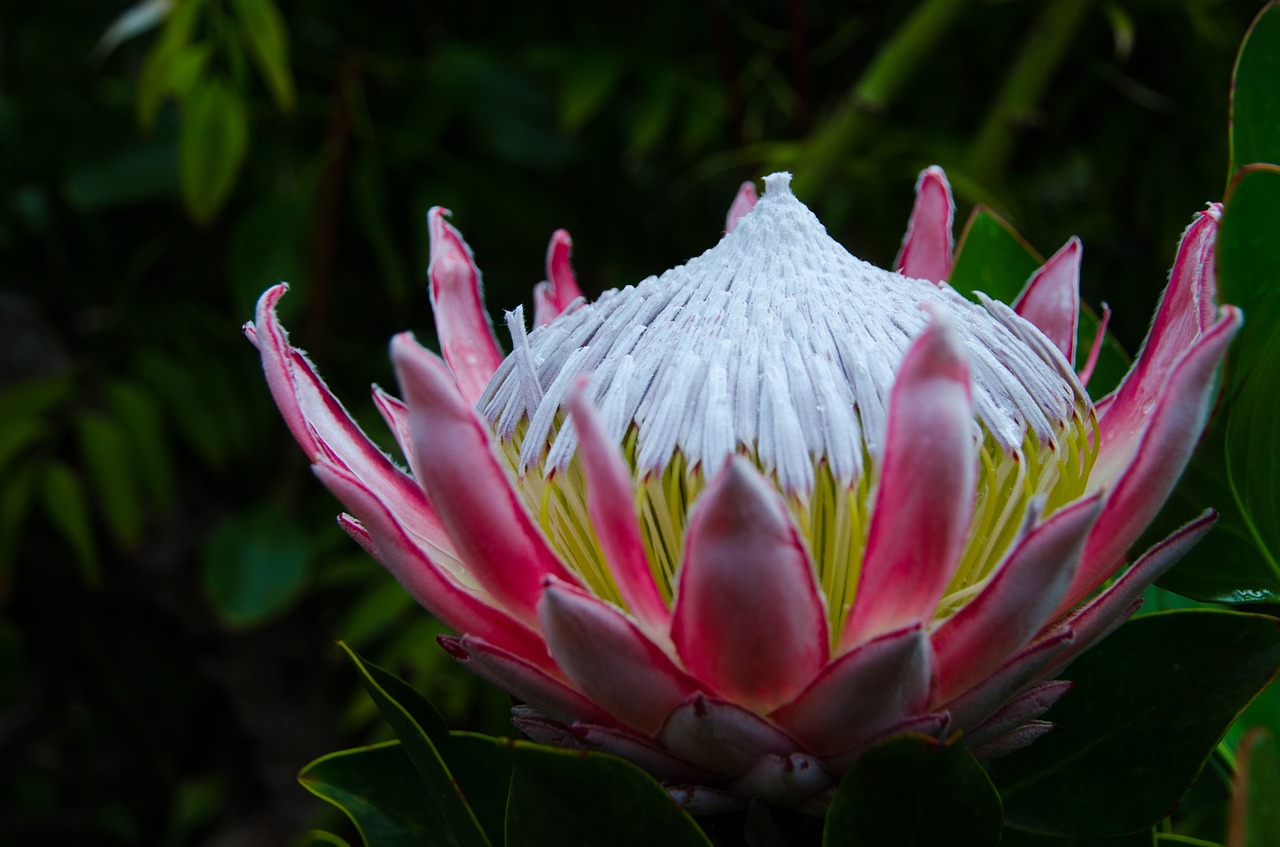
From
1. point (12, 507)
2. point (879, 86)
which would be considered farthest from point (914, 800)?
point (12, 507)

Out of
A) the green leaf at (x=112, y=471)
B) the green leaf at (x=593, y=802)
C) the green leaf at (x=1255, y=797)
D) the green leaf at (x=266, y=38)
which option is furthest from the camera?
the green leaf at (x=112, y=471)

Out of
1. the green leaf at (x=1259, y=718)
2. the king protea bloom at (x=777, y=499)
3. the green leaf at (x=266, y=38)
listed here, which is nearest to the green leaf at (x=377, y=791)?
the king protea bloom at (x=777, y=499)

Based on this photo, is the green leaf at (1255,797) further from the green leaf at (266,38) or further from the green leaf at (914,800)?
the green leaf at (266,38)

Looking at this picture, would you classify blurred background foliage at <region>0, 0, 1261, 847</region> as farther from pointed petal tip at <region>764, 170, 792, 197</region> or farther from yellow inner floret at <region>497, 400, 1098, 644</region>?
yellow inner floret at <region>497, 400, 1098, 644</region>

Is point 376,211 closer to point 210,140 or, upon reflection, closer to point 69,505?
point 210,140

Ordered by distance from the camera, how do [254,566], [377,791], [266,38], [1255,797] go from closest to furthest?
[1255,797], [377,791], [266,38], [254,566]

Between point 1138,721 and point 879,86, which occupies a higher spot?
point 879,86
